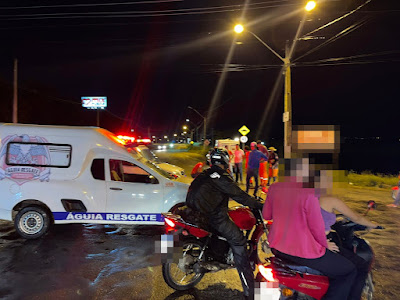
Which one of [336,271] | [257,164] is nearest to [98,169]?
[336,271]

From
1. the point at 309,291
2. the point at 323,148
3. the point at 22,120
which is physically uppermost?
the point at 22,120

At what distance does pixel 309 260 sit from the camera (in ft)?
8.35

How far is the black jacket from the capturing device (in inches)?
139

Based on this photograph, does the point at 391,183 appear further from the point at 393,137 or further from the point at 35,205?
the point at 393,137

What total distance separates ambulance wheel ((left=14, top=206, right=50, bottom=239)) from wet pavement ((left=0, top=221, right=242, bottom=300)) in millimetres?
157

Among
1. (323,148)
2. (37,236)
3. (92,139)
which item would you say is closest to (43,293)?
(37,236)

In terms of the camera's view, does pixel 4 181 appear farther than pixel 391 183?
No

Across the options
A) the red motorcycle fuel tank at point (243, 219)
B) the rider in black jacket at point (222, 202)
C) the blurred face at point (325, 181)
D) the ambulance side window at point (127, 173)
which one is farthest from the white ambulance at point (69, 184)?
the blurred face at point (325, 181)

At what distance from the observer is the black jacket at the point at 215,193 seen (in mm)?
3533

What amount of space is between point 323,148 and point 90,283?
12.2 feet

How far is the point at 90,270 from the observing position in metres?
4.77

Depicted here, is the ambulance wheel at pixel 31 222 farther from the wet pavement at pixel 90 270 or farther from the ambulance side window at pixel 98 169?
the ambulance side window at pixel 98 169

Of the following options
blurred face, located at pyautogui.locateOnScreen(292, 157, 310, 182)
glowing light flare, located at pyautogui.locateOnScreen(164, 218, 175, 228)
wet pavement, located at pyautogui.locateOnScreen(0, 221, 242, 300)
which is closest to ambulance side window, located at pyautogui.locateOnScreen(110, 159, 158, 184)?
wet pavement, located at pyautogui.locateOnScreen(0, 221, 242, 300)

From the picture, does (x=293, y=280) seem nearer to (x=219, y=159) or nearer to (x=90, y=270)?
(x=219, y=159)
